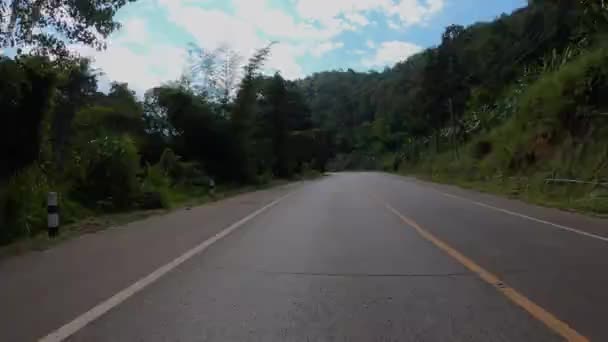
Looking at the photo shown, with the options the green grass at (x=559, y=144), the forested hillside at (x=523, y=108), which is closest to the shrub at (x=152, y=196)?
the green grass at (x=559, y=144)

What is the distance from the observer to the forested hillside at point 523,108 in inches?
936

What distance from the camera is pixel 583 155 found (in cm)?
2367

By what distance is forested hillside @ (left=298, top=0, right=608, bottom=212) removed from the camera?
78.0 ft

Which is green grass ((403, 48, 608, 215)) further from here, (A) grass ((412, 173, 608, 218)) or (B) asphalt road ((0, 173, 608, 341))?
(B) asphalt road ((0, 173, 608, 341))

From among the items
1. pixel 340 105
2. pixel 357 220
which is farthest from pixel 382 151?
pixel 357 220

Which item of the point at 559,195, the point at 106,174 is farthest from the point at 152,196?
the point at 559,195

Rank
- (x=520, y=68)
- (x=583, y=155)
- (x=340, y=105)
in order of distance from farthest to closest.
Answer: (x=340, y=105), (x=520, y=68), (x=583, y=155)

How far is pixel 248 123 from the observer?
33.6m

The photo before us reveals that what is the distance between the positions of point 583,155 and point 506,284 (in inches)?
761

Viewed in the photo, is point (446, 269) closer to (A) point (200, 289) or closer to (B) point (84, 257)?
(A) point (200, 289)

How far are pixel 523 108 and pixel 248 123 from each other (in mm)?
A: 15787

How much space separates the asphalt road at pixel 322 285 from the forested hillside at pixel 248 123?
337 centimetres

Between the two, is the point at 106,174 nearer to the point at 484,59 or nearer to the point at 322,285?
the point at 322,285

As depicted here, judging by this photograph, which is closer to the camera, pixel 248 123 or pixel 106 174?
pixel 106 174
